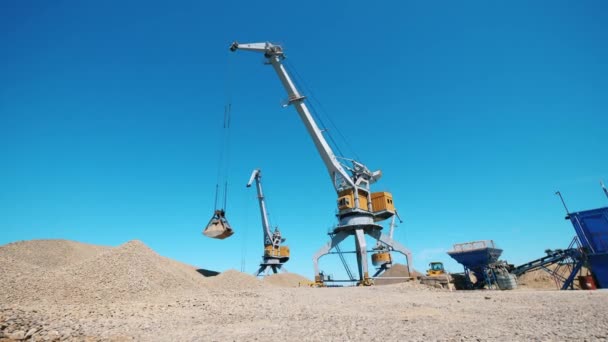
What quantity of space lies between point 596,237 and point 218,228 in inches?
1042

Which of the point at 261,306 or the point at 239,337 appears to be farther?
the point at 261,306

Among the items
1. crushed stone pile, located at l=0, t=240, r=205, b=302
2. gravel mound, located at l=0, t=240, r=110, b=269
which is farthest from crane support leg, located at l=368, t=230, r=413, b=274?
gravel mound, located at l=0, t=240, r=110, b=269

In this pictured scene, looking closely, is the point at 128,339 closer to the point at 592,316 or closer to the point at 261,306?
the point at 261,306

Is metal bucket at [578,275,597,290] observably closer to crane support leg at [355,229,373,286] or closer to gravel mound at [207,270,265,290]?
crane support leg at [355,229,373,286]

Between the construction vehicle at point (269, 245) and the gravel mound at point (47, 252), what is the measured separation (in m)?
26.1

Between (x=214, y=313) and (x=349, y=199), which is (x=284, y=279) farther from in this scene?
(x=214, y=313)

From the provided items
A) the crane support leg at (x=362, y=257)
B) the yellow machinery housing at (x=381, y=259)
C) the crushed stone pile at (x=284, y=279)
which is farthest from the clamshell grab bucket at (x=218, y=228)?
the crushed stone pile at (x=284, y=279)

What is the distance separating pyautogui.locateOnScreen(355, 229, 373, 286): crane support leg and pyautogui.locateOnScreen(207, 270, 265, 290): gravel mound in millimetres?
9607

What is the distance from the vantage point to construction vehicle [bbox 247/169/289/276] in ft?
160

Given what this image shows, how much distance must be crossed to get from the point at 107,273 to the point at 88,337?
7936mm

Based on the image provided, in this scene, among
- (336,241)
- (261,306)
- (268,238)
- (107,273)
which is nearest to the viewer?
(261,306)

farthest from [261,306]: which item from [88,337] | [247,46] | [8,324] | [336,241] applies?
[247,46]

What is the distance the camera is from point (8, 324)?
7.29m

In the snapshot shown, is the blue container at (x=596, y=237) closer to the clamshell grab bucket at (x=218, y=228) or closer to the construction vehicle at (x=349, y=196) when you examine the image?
the construction vehicle at (x=349, y=196)
